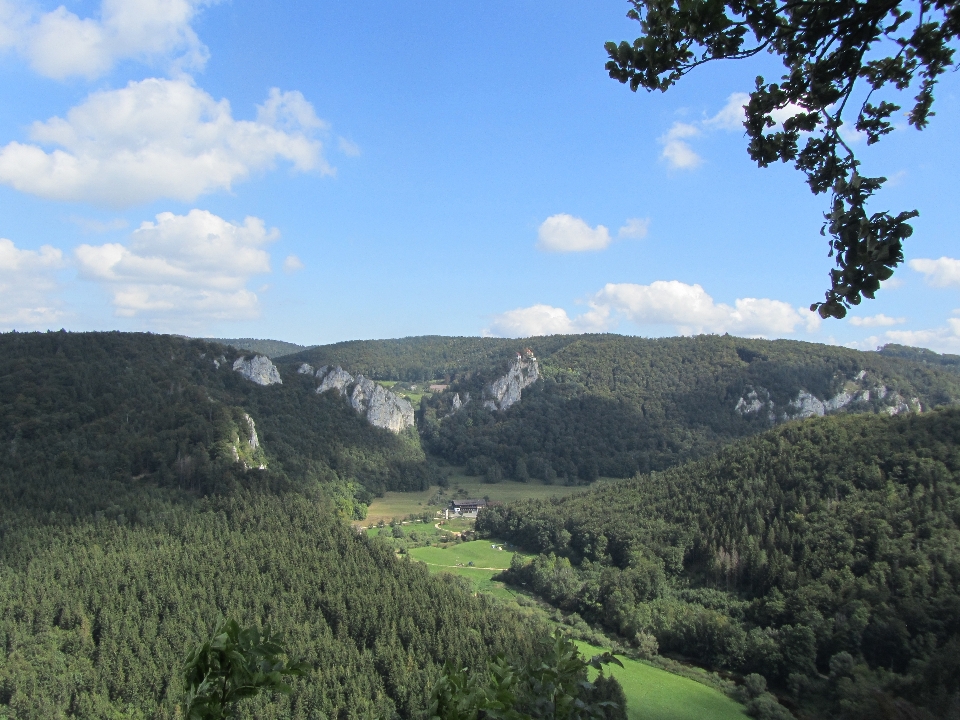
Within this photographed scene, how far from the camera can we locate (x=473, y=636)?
3175cm

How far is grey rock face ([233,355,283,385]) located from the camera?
97750 mm

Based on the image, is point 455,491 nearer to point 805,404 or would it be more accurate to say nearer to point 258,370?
point 258,370

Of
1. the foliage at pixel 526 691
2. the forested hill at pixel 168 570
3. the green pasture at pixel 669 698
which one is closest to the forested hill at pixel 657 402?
the forested hill at pixel 168 570

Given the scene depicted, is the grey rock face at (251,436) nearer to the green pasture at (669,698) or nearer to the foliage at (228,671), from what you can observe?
the green pasture at (669,698)

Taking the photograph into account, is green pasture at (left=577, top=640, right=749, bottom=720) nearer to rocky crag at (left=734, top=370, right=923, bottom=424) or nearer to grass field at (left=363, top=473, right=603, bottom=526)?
grass field at (left=363, top=473, right=603, bottom=526)

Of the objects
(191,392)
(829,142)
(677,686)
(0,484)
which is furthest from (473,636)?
(191,392)

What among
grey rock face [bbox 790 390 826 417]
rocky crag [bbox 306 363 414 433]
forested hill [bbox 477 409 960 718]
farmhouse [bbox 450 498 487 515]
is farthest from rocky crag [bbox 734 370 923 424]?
rocky crag [bbox 306 363 414 433]

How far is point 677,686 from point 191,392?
220 ft

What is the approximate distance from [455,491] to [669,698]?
6657cm

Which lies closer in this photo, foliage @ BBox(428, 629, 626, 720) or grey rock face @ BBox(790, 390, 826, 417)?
foliage @ BBox(428, 629, 626, 720)

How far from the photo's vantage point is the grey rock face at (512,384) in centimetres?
13162

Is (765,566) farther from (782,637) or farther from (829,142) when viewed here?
(829,142)

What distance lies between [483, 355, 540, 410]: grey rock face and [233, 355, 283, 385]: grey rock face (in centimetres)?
4873

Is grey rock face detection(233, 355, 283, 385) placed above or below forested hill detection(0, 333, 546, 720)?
above
